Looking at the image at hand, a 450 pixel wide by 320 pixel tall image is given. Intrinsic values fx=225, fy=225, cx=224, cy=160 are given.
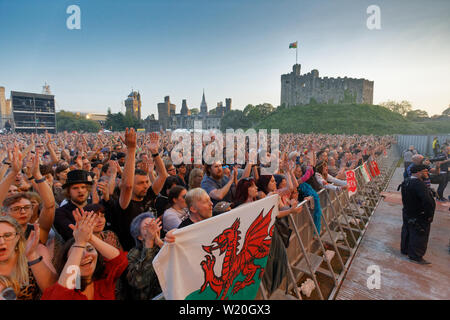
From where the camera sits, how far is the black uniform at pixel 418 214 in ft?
14.8

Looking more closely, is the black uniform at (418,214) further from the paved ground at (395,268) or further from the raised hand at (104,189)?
the raised hand at (104,189)

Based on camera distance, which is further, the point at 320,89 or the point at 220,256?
the point at 320,89

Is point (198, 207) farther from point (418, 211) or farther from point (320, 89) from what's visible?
point (320, 89)

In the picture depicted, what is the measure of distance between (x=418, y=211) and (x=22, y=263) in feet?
20.3

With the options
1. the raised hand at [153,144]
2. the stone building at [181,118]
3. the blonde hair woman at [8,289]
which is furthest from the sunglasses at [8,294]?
the stone building at [181,118]

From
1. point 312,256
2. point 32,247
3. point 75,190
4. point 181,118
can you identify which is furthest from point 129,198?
point 181,118

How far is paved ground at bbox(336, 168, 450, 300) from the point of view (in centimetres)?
372

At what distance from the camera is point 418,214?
4.58 m

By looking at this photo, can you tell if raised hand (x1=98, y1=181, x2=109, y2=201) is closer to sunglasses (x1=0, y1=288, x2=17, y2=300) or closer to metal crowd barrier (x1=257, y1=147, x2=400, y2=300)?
sunglasses (x1=0, y1=288, x2=17, y2=300)

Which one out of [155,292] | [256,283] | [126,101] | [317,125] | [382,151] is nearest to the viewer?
[155,292]

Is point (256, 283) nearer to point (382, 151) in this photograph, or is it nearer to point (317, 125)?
point (382, 151)

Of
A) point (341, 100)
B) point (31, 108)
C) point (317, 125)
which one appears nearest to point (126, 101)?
point (31, 108)

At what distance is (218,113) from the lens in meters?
94.4
